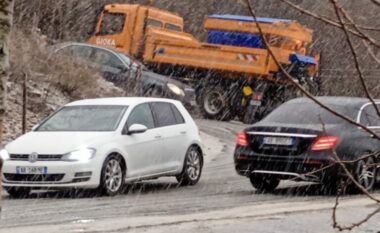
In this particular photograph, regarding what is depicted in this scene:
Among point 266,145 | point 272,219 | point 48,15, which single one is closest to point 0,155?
point 272,219

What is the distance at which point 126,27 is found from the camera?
1228 inches

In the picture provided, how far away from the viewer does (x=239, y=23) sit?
1164 inches

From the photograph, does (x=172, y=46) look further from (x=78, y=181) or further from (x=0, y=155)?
(x=0, y=155)

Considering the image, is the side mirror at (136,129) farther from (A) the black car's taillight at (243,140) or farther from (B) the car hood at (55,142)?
(A) the black car's taillight at (243,140)

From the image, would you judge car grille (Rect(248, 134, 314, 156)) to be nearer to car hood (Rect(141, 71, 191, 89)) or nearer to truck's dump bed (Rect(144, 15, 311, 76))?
car hood (Rect(141, 71, 191, 89))

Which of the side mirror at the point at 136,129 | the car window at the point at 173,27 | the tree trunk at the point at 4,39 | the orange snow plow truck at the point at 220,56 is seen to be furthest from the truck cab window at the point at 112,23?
the tree trunk at the point at 4,39

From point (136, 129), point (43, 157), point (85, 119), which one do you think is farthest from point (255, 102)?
point (43, 157)

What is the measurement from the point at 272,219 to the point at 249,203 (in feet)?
7.03

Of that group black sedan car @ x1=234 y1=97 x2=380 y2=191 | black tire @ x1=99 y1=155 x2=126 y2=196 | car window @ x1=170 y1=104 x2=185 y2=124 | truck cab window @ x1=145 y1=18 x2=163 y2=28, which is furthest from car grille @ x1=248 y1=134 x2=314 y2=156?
truck cab window @ x1=145 y1=18 x2=163 y2=28

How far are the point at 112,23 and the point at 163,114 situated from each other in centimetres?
1672

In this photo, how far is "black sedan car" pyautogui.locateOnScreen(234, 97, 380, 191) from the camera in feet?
44.0

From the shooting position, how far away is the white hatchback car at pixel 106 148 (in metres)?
13.2

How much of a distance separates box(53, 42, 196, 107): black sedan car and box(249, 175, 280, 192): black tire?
13.3m

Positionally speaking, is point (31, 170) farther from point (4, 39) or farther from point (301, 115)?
point (4, 39)
